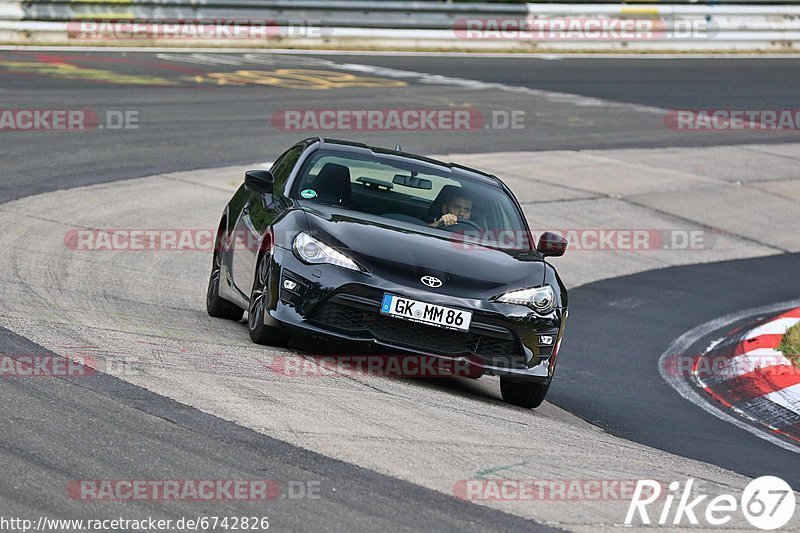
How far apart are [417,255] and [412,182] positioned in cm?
123

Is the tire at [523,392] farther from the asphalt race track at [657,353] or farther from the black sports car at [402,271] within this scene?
the asphalt race track at [657,353]

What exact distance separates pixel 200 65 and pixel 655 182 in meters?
9.47

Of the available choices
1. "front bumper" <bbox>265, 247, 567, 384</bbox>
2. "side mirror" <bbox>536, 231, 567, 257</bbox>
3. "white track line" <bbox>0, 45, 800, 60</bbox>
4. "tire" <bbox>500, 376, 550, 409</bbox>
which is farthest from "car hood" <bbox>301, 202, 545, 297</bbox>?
"white track line" <bbox>0, 45, 800, 60</bbox>

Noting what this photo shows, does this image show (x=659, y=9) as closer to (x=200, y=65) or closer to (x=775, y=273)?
(x=200, y=65)

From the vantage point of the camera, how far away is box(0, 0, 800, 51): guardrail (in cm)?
2511

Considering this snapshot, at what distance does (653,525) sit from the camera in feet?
17.8

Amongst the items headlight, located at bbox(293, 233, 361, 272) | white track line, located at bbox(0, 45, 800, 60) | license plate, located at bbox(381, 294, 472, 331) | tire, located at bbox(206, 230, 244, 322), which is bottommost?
tire, located at bbox(206, 230, 244, 322)

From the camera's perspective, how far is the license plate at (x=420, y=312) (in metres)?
7.77

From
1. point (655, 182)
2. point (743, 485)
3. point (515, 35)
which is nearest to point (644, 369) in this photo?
point (743, 485)

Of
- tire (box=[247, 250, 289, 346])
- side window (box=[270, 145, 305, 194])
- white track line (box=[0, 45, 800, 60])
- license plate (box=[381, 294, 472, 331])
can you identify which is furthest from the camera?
white track line (box=[0, 45, 800, 60])

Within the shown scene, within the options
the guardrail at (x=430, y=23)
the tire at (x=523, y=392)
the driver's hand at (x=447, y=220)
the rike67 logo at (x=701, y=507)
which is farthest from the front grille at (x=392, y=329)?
the guardrail at (x=430, y=23)

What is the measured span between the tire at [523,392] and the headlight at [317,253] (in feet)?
4.20

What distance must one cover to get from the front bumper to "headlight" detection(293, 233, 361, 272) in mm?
39

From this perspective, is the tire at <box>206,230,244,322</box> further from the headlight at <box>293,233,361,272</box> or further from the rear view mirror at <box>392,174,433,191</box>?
the headlight at <box>293,233,361,272</box>
